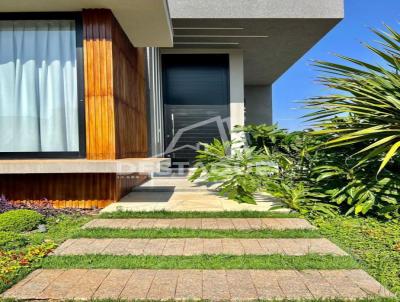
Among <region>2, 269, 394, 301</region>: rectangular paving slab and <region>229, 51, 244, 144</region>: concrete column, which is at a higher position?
<region>229, 51, 244, 144</region>: concrete column

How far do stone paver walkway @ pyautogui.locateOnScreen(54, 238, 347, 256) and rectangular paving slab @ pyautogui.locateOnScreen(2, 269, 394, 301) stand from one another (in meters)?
0.45

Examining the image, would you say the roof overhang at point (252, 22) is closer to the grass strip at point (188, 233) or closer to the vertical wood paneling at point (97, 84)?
the vertical wood paneling at point (97, 84)

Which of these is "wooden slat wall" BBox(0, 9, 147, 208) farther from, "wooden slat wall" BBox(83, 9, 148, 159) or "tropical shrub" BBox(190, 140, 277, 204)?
"tropical shrub" BBox(190, 140, 277, 204)

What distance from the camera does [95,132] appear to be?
529 centimetres

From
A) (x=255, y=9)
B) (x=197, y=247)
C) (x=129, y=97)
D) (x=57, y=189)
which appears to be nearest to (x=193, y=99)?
(x=255, y=9)

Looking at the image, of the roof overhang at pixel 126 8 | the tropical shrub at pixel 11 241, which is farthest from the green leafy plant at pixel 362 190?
the tropical shrub at pixel 11 241

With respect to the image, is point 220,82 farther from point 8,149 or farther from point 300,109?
point 8,149

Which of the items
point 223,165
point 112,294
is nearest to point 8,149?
point 223,165

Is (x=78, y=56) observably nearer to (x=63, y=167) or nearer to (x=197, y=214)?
(x=63, y=167)

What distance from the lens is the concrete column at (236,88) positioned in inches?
416

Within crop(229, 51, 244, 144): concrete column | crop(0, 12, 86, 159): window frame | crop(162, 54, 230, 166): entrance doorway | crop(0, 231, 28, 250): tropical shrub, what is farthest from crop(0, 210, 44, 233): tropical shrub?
crop(229, 51, 244, 144): concrete column

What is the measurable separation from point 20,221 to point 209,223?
2.28m

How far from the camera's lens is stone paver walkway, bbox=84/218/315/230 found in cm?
405

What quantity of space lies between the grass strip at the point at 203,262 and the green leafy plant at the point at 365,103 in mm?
1702
